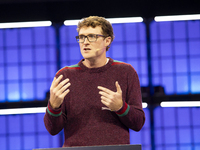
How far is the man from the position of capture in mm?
1796

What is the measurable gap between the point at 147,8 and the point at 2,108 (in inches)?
82.7

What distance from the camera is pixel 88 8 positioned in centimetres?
354

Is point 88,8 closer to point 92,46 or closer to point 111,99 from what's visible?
point 92,46

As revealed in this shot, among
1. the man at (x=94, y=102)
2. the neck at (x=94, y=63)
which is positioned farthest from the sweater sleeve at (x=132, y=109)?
the neck at (x=94, y=63)

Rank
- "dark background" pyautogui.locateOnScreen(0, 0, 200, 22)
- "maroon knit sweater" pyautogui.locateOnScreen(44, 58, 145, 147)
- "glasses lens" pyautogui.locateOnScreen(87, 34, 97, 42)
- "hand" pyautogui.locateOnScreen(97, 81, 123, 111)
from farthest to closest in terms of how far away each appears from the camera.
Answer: "dark background" pyautogui.locateOnScreen(0, 0, 200, 22)
"glasses lens" pyautogui.locateOnScreen(87, 34, 97, 42)
"maroon knit sweater" pyautogui.locateOnScreen(44, 58, 145, 147)
"hand" pyautogui.locateOnScreen(97, 81, 123, 111)

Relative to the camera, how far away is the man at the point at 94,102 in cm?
180

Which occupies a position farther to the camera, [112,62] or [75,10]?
[75,10]

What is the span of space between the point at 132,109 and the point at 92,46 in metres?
0.47

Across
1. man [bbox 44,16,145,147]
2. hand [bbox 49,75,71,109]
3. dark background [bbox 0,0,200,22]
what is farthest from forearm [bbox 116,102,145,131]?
dark background [bbox 0,0,200,22]

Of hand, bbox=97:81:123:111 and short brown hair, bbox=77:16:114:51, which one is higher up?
short brown hair, bbox=77:16:114:51

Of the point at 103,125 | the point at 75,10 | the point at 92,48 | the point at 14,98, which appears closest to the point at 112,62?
the point at 92,48

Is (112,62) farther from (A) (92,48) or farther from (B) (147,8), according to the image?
(B) (147,8)

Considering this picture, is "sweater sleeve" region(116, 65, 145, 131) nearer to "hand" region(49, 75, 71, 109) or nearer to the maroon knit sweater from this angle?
the maroon knit sweater

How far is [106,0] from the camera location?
3.54 m
